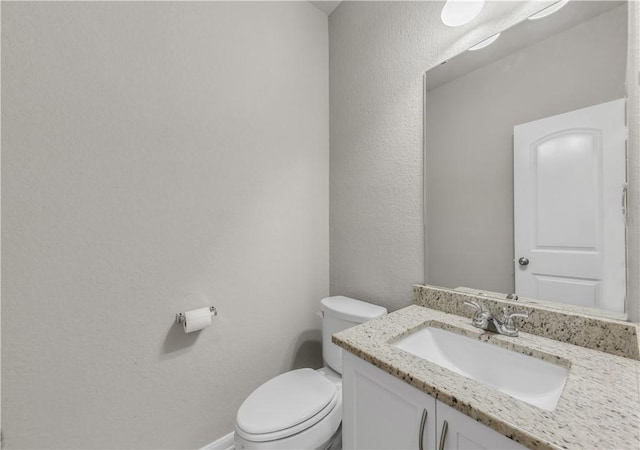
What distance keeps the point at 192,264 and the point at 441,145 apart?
4.47 feet

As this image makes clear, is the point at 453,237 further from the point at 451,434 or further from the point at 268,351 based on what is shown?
the point at 268,351

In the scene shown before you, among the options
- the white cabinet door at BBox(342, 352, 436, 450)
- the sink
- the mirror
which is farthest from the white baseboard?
the mirror

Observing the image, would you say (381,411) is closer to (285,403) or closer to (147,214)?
(285,403)

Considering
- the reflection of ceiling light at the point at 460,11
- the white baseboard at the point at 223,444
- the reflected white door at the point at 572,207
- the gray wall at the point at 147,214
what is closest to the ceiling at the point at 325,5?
the gray wall at the point at 147,214

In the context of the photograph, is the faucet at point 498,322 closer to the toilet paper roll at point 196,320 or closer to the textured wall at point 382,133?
the textured wall at point 382,133

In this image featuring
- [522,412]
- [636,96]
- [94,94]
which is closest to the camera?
[522,412]

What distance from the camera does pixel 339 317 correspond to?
140cm

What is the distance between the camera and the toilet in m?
0.96

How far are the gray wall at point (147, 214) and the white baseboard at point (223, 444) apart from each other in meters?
0.04

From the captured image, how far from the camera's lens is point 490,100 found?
109cm

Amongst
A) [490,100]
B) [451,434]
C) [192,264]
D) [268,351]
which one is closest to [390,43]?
[490,100]

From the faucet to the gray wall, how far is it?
102 centimetres

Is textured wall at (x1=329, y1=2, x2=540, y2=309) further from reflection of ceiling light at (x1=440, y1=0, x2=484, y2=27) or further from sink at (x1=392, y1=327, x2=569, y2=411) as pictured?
sink at (x1=392, y1=327, x2=569, y2=411)

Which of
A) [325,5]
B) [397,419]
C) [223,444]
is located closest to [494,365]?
[397,419]
